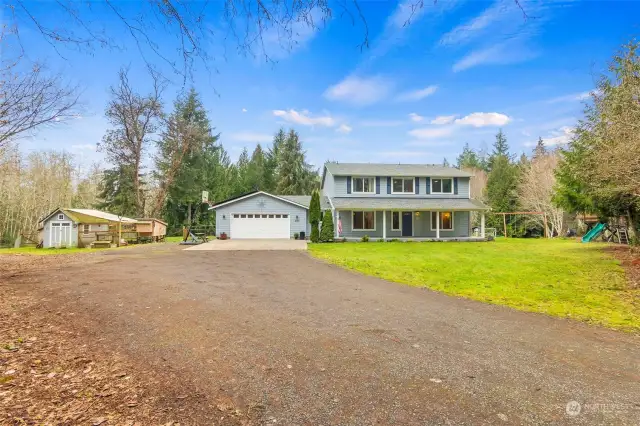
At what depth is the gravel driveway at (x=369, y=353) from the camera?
107 inches

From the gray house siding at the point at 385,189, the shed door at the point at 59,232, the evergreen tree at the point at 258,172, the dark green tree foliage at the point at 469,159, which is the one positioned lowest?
the shed door at the point at 59,232

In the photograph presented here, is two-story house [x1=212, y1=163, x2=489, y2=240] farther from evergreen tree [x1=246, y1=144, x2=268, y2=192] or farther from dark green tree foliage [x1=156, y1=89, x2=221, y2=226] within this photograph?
evergreen tree [x1=246, y1=144, x2=268, y2=192]

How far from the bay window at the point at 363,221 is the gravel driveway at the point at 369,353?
56.2ft

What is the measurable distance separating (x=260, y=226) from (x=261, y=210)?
124 cm

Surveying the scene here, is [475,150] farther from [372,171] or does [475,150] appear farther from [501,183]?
[372,171]

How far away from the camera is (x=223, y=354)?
149 inches

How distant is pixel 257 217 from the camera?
25453 millimetres

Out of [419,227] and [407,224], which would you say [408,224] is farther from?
[419,227]

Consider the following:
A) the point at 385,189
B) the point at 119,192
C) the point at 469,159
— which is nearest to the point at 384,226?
the point at 385,189

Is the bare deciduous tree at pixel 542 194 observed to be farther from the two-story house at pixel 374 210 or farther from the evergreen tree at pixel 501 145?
the evergreen tree at pixel 501 145

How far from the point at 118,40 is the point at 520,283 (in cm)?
977

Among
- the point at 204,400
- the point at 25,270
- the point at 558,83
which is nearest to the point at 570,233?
the point at 558,83

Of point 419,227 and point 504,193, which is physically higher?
point 504,193
